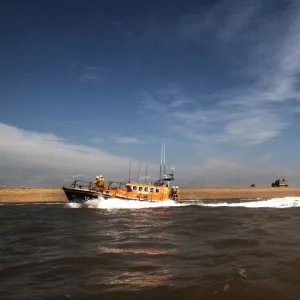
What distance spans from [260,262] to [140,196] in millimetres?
29470

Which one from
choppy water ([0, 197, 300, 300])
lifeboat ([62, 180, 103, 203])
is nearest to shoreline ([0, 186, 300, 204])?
lifeboat ([62, 180, 103, 203])

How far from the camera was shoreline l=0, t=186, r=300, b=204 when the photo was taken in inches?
2261

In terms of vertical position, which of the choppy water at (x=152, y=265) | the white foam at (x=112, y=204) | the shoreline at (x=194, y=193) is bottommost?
the choppy water at (x=152, y=265)

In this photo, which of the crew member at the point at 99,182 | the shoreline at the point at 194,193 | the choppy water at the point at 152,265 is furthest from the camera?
the shoreline at the point at 194,193

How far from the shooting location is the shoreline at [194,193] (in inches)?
2261

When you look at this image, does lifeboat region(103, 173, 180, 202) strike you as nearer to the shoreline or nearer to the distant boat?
the distant boat

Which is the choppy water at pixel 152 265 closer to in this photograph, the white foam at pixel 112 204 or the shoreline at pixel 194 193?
the white foam at pixel 112 204

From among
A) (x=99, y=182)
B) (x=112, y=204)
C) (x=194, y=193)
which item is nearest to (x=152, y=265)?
(x=112, y=204)

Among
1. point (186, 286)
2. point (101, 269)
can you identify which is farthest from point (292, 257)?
point (101, 269)

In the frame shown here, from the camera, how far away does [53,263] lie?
33.8 feet

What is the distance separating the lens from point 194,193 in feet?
235

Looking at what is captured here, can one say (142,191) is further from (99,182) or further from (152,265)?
(152,265)

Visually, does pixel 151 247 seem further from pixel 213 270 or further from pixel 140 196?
pixel 140 196

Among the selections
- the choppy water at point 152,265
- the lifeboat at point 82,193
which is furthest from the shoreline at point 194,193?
the choppy water at point 152,265
